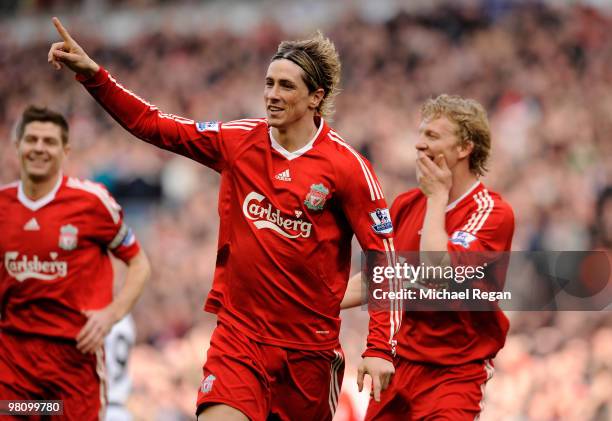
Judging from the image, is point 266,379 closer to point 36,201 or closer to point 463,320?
point 463,320

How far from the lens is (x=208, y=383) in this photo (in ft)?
18.4

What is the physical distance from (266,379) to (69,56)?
1850 mm

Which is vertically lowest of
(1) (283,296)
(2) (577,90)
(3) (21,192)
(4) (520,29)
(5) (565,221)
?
(1) (283,296)

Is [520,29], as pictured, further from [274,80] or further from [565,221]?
[274,80]

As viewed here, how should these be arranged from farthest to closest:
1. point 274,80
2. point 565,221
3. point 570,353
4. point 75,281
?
point 565,221, point 570,353, point 75,281, point 274,80

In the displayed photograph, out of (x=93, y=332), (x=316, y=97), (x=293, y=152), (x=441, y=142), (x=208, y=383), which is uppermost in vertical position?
(x=441, y=142)

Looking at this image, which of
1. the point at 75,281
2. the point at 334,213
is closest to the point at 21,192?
the point at 75,281

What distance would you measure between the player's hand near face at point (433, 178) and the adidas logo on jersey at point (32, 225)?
7.97 feet

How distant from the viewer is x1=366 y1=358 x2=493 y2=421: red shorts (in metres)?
6.14

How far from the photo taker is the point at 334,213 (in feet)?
19.3

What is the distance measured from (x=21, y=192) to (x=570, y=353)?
5002mm

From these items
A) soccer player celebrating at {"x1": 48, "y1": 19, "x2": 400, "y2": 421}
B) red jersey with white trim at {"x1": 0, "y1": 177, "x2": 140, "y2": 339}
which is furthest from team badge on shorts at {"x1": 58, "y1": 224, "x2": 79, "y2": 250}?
soccer player celebrating at {"x1": 48, "y1": 19, "x2": 400, "y2": 421}

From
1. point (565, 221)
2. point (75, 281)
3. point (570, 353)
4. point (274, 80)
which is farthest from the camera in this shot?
point (565, 221)

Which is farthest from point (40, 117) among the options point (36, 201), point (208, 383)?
point (208, 383)
